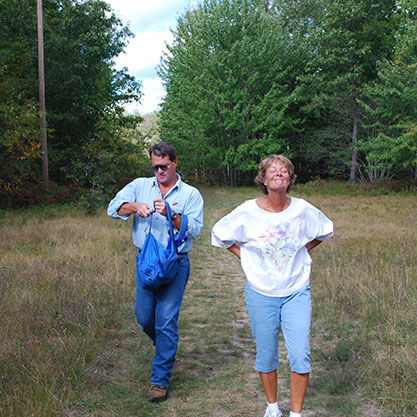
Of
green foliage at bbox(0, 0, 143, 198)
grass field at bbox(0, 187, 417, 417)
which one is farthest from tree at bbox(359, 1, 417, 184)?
grass field at bbox(0, 187, 417, 417)

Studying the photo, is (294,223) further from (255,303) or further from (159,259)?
(159,259)

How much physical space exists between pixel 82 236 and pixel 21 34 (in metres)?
16.9

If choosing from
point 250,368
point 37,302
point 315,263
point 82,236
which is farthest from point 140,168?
point 250,368

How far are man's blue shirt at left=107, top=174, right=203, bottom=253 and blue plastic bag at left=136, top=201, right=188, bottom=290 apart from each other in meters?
0.10

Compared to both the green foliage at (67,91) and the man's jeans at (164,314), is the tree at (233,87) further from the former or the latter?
the man's jeans at (164,314)

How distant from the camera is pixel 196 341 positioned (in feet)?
16.9

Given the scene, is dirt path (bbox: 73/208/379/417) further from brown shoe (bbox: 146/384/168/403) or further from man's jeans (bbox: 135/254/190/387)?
man's jeans (bbox: 135/254/190/387)

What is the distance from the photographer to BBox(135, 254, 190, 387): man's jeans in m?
3.73

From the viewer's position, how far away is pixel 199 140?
1283 inches

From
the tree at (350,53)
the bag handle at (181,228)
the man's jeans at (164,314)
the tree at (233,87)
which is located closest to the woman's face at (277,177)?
the bag handle at (181,228)

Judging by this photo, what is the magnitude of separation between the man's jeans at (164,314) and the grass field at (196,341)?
0.28 meters

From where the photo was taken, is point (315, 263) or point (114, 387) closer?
point (114, 387)

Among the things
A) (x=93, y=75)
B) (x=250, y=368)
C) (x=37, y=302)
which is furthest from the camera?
(x=93, y=75)

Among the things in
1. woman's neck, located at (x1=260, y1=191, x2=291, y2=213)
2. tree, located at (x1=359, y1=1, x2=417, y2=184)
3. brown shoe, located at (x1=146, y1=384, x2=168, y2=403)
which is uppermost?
tree, located at (x1=359, y1=1, x2=417, y2=184)
